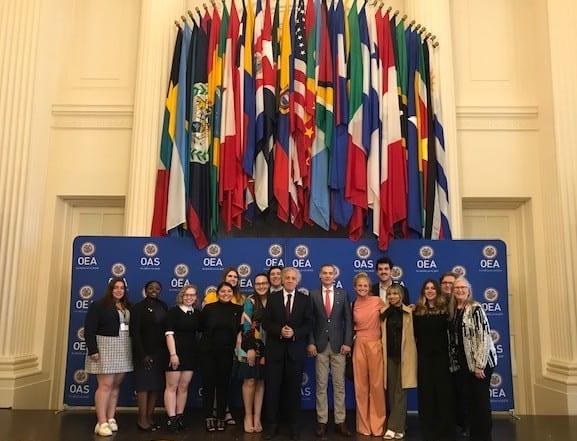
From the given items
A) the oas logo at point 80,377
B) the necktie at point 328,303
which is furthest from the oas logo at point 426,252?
the oas logo at point 80,377

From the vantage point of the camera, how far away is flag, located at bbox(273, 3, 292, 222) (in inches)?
263

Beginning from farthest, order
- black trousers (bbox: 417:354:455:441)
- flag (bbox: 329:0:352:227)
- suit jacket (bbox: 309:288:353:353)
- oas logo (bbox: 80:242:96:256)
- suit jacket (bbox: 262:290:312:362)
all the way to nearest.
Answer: flag (bbox: 329:0:352:227), oas logo (bbox: 80:242:96:256), suit jacket (bbox: 309:288:353:353), suit jacket (bbox: 262:290:312:362), black trousers (bbox: 417:354:455:441)

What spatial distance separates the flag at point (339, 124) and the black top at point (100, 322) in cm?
291

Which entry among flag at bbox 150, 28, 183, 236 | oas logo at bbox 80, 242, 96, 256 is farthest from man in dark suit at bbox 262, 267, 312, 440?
oas logo at bbox 80, 242, 96, 256

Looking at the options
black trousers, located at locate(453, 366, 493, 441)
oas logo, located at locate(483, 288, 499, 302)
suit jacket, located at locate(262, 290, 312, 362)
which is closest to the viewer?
black trousers, located at locate(453, 366, 493, 441)

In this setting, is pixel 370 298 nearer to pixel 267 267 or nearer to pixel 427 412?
pixel 427 412

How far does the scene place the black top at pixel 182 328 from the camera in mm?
5348

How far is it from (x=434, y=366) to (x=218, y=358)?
2060 mm

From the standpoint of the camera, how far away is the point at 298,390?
515cm

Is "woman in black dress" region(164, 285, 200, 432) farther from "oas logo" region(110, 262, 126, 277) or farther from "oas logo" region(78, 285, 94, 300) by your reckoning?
"oas logo" region(78, 285, 94, 300)

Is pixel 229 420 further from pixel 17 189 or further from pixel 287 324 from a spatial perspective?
pixel 17 189

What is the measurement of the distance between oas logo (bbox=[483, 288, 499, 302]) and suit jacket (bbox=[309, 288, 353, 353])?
202cm

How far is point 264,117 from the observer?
6871 mm

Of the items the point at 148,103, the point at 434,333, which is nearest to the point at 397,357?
the point at 434,333
